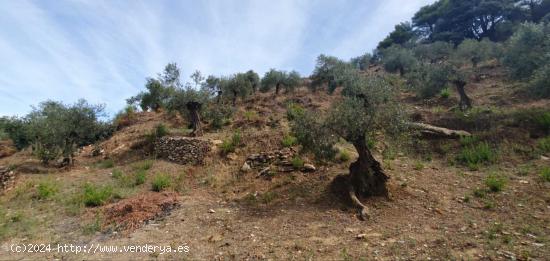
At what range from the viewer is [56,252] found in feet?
25.4

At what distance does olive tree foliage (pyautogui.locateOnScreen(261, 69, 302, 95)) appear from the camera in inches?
1361

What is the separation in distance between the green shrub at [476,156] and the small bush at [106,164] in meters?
18.2

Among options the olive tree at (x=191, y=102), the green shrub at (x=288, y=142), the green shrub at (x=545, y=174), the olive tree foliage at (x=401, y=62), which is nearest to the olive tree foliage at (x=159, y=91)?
the olive tree at (x=191, y=102)

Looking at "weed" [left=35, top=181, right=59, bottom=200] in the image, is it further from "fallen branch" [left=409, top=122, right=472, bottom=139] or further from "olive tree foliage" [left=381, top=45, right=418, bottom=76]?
"olive tree foliage" [left=381, top=45, right=418, bottom=76]

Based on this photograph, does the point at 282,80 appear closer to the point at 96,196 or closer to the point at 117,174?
the point at 117,174

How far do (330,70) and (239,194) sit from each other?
24.7 metres

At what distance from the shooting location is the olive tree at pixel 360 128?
1002cm

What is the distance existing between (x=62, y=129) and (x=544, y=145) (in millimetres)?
25288

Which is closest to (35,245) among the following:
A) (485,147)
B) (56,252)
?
(56,252)

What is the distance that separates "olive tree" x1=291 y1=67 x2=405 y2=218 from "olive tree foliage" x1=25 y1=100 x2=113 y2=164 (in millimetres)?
15848

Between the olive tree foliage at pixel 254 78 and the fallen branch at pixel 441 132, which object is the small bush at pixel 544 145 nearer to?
the fallen branch at pixel 441 132

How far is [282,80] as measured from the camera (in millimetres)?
34719

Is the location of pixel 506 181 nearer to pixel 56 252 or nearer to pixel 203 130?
pixel 56 252

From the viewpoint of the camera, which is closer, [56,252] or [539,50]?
[56,252]
